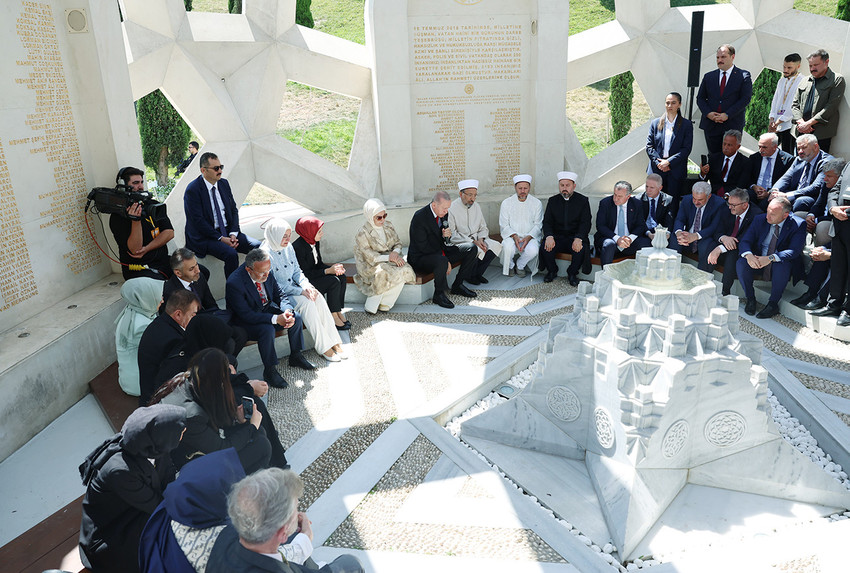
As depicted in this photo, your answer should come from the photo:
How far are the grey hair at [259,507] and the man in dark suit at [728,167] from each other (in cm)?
649

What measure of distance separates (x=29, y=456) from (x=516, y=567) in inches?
126

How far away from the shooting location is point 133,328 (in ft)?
15.5

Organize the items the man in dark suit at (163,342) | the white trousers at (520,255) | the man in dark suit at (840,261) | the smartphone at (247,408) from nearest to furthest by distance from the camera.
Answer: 1. the smartphone at (247,408)
2. the man in dark suit at (163,342)
3. the man in dark suit at (840,261)
4. the white trousers at (520,255)

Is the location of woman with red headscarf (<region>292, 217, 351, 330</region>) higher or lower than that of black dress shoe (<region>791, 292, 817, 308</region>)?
higher

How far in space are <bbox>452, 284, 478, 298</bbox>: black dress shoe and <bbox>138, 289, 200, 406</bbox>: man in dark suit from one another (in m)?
3.70

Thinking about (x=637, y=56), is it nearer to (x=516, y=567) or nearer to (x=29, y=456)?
(x=516, y=567)

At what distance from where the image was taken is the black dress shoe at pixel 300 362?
5699 mm

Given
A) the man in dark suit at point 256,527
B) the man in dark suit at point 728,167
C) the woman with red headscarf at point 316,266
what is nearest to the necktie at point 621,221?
the man in dark suit at point 728,167

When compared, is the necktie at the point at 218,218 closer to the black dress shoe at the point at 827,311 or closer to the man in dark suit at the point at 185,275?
the man in dark suit at the point at 185,275

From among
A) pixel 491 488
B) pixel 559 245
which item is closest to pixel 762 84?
pixel 559 245

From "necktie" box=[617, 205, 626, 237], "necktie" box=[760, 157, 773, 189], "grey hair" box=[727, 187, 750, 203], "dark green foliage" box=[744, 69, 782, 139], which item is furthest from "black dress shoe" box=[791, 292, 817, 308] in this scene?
"dark green foliage" box=[744, 69, 782, 139]

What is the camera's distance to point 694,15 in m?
7.64

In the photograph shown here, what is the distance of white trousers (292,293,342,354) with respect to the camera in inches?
228

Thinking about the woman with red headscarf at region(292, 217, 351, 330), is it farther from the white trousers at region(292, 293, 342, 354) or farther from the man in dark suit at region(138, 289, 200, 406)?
the man in dark suit at region(138, 289, 200, 406)
